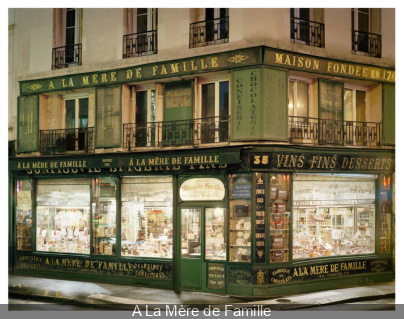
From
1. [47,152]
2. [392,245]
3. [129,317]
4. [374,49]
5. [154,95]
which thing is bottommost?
[129,317]

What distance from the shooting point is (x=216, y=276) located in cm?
1452

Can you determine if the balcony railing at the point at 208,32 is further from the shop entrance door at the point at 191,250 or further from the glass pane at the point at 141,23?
the shop entrance door at the point at 191,250

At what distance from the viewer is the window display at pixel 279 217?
14.2m

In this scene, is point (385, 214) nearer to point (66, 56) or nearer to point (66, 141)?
point (66, 141)

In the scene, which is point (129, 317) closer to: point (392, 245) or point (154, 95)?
point (154, 95)

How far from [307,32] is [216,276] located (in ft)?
22.1

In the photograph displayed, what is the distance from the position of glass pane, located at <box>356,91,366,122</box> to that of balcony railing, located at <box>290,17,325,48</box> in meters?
2.14

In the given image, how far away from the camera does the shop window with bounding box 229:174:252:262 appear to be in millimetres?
14125

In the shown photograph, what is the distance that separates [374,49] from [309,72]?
7.24ft

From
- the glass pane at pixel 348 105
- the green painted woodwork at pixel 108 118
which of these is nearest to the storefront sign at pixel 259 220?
the glass pane at pixel 348 105

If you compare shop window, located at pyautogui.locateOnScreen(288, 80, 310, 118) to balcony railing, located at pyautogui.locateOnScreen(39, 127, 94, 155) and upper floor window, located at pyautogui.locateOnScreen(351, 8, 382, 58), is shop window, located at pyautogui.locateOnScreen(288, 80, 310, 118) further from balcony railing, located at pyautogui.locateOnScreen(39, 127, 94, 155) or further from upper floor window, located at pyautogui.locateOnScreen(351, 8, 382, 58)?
balcony railing, located at pyautogui.locateOnScreen(39, 127, 94, 155)
